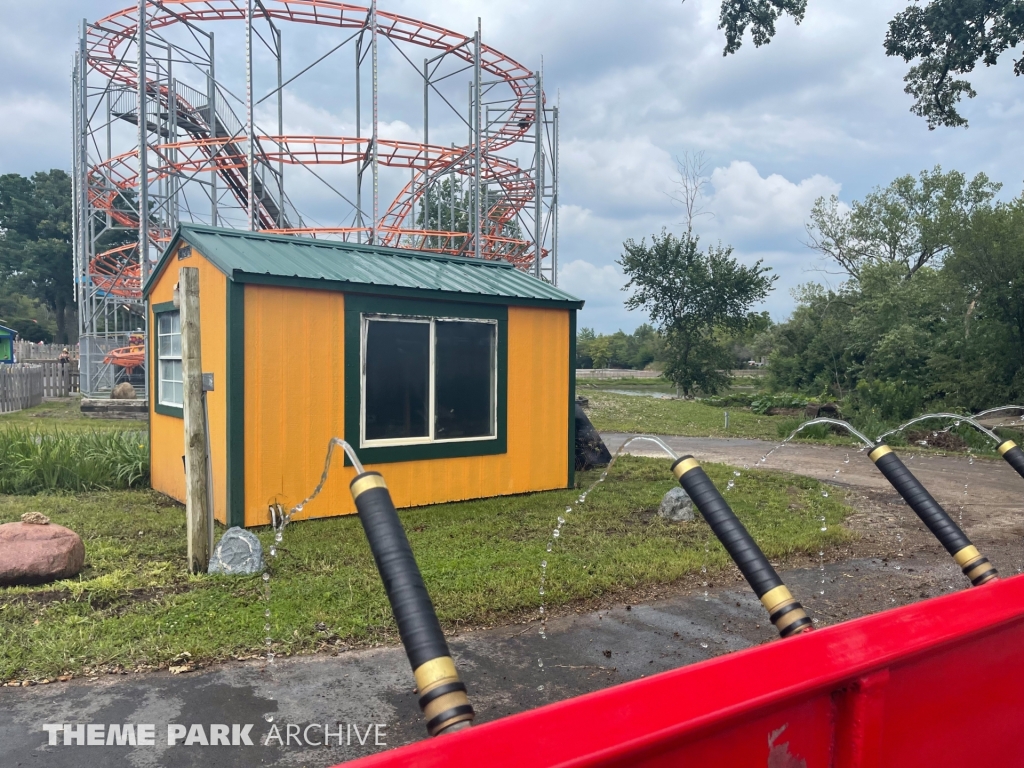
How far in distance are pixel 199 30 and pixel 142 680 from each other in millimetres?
24361

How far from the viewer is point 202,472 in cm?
602

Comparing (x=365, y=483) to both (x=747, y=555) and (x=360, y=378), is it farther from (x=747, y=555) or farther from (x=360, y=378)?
(x=360, y=378)

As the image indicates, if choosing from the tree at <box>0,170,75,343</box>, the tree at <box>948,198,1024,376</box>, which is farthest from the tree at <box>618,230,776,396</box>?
the tree at <box>0,170,75,343</box>

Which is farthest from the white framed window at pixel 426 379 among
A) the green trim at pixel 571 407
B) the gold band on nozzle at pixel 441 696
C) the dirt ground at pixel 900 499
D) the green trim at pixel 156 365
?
the gold band on nozzle at pixel 441 696

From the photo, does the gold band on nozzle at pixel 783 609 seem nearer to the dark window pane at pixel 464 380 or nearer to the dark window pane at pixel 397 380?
the dark window pane at pixel 397 380

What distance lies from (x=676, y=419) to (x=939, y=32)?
489 inches

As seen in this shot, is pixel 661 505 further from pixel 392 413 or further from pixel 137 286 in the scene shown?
Answer: pixel 137 286

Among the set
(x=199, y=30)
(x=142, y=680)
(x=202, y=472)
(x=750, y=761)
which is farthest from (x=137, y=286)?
(x=750, y=761)

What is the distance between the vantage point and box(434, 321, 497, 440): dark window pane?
8898 mm

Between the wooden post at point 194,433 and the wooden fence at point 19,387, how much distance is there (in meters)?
17.5

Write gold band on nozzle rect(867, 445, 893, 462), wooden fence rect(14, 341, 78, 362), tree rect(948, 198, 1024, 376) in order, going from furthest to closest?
wooden fence rect(14, 341, 78, 362) → tree rect(948, 198, 1024, 376) → gold band on nozzle rect(867, 445, 893, 462)

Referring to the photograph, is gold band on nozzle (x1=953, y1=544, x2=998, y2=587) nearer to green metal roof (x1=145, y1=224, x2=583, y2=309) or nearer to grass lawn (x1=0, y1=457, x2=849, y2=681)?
grass lawn (x1=0, y1=457, x2=849, y2=681)

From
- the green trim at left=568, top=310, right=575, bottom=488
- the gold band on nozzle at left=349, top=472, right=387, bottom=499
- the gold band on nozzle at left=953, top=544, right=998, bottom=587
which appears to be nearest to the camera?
the gold band on nozzle at left=349, top=472, right=387, bottom=499

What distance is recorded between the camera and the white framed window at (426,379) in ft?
27.5
